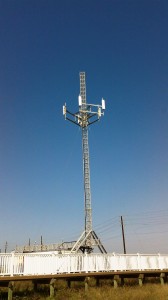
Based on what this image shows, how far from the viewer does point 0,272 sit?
15.9 metres

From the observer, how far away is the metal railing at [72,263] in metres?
16.1

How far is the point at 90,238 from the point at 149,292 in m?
18.7

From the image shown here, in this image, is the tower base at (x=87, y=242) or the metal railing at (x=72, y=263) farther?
the tower base at (x=87, y=242)

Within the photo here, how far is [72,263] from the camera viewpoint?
18734mm

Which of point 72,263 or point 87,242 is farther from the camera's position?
point 87,242

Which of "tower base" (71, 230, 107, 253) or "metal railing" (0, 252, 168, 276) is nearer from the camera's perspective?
"metal railing" (0, 252, 168, 276)

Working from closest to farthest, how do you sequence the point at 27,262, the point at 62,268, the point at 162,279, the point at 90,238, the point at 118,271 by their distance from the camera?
the point at 27,262
the point at 62,268
the point at 118,271
the point at 162,279
the point at 90,238

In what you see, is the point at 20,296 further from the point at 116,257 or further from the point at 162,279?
the point at 162,279

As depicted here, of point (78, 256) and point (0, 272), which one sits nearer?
point (0, 272)

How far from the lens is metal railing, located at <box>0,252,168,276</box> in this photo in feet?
52.9

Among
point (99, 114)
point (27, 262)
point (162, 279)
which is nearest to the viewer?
point (27, 262)

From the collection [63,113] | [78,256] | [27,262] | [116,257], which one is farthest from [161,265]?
[63,113]

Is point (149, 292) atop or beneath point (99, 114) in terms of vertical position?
beneath

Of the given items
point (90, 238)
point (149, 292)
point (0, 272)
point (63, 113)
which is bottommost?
point (149, 292)
